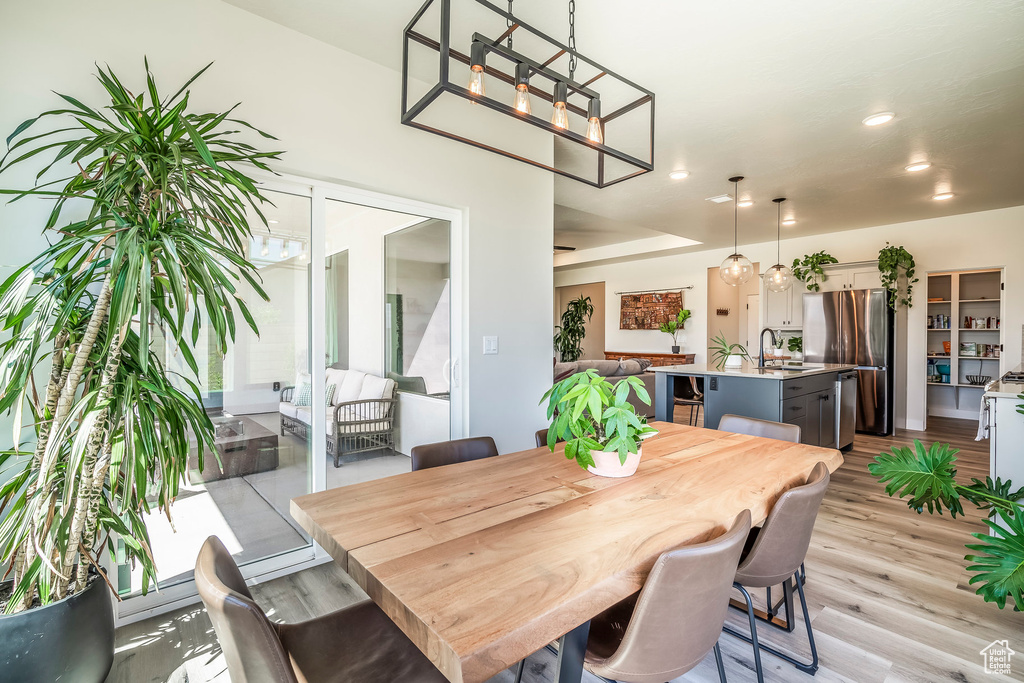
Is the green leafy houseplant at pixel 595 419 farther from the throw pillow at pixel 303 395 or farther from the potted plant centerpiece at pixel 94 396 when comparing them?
the throw pillow at pixel 303 395

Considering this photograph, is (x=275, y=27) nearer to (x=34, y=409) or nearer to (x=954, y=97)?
(x=34, y=409)

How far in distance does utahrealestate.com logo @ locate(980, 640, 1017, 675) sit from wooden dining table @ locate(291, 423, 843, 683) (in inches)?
35.9

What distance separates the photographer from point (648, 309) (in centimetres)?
892

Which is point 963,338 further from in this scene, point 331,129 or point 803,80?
point 331,129

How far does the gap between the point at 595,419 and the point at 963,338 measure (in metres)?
7.82

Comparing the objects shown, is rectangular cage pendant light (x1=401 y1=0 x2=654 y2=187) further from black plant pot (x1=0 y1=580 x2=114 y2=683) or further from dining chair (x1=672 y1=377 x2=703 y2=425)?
dining chair (x1=672 y1=377 x2=703 y2=425)

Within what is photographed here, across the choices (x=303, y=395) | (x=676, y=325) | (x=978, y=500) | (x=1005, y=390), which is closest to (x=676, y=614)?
(x=978, y=500)

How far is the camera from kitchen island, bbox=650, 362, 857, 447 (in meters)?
3.91

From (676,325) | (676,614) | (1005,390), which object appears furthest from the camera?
(676,325)

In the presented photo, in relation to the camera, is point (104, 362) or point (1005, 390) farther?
point (1005, 390)

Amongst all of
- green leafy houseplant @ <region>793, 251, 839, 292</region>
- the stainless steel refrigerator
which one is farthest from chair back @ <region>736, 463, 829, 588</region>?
green leafy houseplant @ <region>793, 251, 839, 292</region>

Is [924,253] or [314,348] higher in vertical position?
[924,253]

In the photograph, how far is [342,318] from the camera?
2605 mm

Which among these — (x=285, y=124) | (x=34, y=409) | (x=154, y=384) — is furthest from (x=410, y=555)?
(x=285, y=124)
